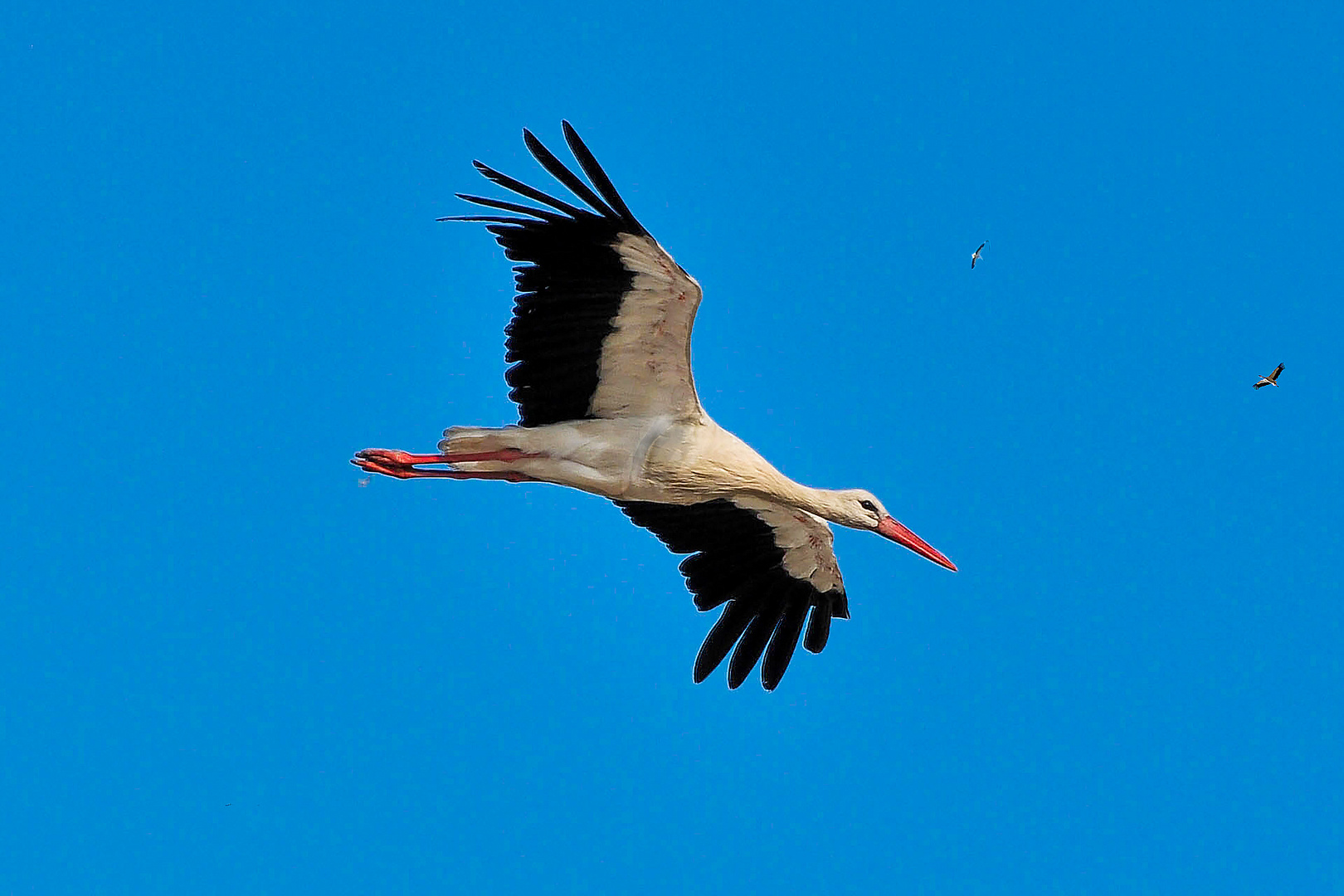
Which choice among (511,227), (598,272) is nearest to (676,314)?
(598,272)

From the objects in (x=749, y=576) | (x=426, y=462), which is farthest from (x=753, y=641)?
(x=426, y=462)

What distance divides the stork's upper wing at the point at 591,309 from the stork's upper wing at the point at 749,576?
1248 millimetres

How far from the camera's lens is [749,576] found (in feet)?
35.2

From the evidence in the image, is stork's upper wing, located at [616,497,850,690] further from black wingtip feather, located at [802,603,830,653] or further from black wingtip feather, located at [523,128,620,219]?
black wingtip feather, located at [523,128,620,219]

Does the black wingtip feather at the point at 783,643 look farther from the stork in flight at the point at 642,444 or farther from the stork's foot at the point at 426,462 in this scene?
the stork's foot at the point at 426,462

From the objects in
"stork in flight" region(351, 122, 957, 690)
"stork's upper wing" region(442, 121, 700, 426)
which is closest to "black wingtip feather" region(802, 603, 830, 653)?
"stork in flight" region(351, 122, 957, 690)

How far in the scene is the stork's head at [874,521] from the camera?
404 inches

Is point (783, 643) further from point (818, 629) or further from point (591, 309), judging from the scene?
point (591, 309)

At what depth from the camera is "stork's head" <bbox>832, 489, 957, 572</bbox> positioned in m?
10.3

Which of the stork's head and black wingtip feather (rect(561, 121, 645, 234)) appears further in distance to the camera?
the stork's head

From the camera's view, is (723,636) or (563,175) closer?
(563,175)

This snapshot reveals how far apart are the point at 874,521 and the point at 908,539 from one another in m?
0.30

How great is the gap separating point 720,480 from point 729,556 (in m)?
1.19

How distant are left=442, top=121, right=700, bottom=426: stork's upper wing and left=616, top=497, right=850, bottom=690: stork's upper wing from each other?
125 cm
